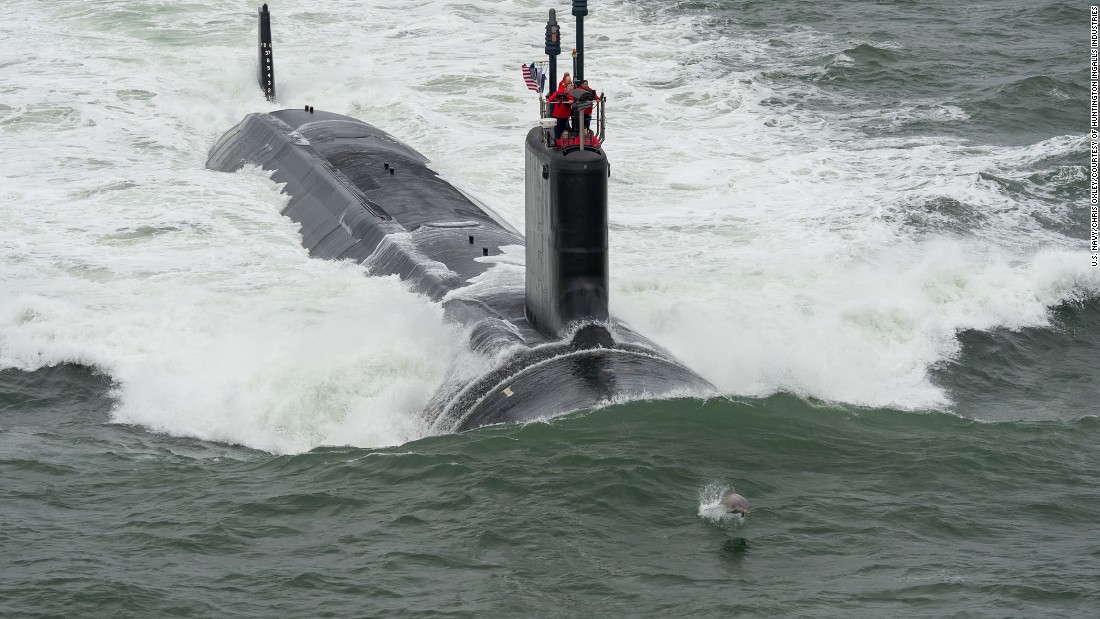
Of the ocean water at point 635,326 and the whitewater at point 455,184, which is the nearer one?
the ocean water at point 635,326

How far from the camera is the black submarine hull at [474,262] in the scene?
1645cm

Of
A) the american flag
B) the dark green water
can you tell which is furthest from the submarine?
the dark green water

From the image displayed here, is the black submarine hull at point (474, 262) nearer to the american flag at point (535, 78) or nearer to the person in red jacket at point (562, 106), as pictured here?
the person in red jacket at point (562, 106)

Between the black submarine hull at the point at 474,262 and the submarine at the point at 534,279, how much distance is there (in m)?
0.02

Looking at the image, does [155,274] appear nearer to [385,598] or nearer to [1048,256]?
[385,598]

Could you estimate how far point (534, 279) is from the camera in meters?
17.6

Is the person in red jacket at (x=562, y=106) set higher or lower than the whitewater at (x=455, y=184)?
higher

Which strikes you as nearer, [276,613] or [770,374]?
[276,613]

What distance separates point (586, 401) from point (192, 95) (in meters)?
22.7

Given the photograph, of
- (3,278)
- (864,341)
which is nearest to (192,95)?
(3,278)

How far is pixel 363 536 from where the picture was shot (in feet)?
44.8
